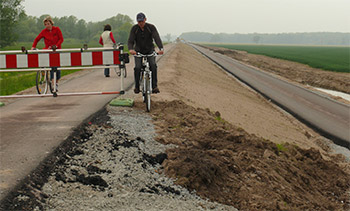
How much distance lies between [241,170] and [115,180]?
1937mm

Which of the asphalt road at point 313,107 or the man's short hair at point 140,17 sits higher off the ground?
the man's short hair at point 140,17

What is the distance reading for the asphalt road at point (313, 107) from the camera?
12.8 m

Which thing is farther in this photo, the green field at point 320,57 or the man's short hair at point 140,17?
the green field at point 320,57

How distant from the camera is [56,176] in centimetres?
405

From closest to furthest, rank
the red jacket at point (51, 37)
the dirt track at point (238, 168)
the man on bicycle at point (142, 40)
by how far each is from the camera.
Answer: the dirt track at point (238, 168)
the man on bicycle at point (142, 40)
the red jacket at point (51, 37)

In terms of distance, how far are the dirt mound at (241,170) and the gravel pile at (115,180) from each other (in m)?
0.24

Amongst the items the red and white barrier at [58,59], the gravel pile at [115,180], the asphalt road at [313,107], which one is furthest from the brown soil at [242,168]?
the asphalt road at [313,107]

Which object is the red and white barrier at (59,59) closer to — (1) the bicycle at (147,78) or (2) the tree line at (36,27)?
(1) the bicycle at (147,78)

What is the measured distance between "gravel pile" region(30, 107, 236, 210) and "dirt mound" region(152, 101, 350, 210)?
242 millimetres

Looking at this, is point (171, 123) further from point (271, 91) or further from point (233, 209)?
point (271, 91)

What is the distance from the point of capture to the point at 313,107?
1702cm

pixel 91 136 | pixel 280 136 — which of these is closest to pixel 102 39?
pixel 280 136

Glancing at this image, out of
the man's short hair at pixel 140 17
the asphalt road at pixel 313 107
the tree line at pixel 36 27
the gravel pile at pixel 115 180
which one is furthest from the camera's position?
the tree line at pixel 36 27

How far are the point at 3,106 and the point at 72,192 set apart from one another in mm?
5732
